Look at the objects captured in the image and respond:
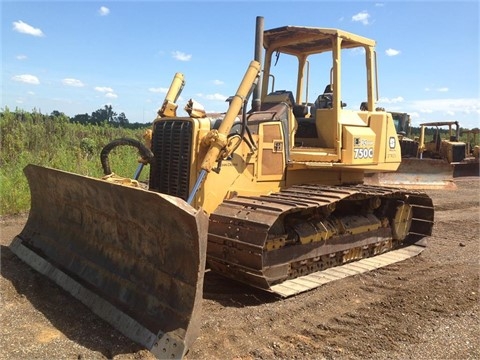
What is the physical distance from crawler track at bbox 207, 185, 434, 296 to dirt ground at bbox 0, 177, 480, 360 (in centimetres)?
30

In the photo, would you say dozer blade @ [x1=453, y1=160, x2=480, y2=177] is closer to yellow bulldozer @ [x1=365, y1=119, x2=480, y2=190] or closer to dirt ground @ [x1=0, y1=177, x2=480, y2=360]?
yellow bulldozer @ [x1=365, y1=119, x2=480, y2=190]

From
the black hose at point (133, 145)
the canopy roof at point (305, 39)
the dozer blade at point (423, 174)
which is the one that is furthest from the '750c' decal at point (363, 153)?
the dozer blade at point (423, 174)

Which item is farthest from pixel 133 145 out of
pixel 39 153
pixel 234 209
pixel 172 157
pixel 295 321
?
pixel 39 153

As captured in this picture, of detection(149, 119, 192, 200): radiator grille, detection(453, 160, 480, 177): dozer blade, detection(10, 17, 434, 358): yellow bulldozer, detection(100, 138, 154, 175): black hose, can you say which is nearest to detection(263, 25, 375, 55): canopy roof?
detection(10, 17, 434, 358): yellow bulldozer

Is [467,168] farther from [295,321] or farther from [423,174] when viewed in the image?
[295,321]

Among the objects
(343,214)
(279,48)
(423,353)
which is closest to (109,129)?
(279,48)

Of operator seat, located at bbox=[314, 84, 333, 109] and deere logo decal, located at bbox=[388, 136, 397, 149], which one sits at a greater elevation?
operator seat, located at bbox=[314, 84, 333, 109]

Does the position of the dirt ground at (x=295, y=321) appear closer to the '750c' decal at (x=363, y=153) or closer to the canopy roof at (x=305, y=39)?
the '750c' decal at (x=363, y=153)

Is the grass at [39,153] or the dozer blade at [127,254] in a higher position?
the grass at [39,153]

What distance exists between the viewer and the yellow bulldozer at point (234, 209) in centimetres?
383

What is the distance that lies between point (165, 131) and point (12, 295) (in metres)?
2.43

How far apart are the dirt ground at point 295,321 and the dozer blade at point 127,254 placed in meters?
0.16

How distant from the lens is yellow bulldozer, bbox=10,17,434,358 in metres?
3.83

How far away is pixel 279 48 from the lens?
23.2ft
